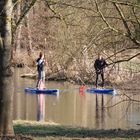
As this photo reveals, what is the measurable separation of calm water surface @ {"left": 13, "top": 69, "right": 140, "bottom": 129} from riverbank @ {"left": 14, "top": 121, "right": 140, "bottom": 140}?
2.68 feet

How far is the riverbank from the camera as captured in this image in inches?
525

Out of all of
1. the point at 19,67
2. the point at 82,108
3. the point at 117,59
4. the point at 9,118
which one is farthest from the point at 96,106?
the point at 19,67

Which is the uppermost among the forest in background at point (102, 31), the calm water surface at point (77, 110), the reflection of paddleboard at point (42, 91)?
the forest in background at point (102, 31)

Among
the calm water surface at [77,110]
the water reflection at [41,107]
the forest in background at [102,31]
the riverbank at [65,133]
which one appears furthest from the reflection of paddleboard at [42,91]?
the forest in background at [102,31]

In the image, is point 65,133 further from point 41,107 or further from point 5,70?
point 41,107

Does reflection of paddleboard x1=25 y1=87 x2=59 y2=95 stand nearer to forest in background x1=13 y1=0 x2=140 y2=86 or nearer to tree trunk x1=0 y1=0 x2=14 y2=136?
forest in background x1=13 y1=0 x2=140 y2=86

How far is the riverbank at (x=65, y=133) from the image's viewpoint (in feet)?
43.8

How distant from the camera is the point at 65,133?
14898 mm

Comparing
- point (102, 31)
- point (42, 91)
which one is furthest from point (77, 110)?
Answer: point (102, 31)

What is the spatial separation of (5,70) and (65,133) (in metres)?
3.79

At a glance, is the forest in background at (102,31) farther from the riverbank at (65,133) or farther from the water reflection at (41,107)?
the water reflection at (41,107)

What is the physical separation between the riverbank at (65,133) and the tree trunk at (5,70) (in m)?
0.92

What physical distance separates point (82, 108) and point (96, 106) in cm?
97

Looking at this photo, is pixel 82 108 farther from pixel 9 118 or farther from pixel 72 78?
pixel 9 118
